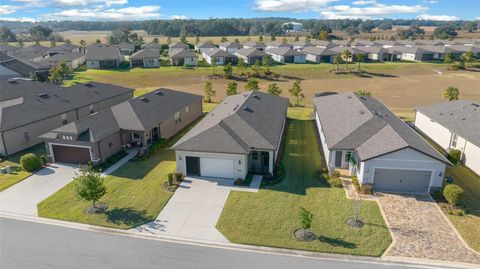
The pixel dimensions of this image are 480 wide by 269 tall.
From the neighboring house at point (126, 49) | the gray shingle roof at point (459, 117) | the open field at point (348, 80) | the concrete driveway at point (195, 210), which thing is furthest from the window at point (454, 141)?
the neighboring house at point (126, 49)

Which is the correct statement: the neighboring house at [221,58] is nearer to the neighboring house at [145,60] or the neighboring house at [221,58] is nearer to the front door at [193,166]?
the neighboring house at [145,60]

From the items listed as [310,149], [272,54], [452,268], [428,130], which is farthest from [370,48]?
[452,268]

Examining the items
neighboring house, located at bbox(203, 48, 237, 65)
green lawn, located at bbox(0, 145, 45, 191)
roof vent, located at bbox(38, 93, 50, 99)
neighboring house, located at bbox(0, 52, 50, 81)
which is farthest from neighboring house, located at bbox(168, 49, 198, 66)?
green lawn, located at bbox(0, 145, 45, 191)

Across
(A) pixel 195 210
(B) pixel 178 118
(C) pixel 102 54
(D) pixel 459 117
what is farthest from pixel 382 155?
(C) pixel 102 54

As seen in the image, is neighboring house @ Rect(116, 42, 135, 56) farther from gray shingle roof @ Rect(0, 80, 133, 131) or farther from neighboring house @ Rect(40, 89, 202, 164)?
neighboring house @ Rect(40, 89, 202, 164)

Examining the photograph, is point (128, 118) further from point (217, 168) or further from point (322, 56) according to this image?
point (322, 56)

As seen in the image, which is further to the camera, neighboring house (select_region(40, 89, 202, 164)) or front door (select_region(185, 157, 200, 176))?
neighboring house (select_region(40, 89, 202, 164))

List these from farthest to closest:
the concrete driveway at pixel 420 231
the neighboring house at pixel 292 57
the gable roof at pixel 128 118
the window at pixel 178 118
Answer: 1. the neighboring house at pixel 292 57
2. the window at pixel 178 118
3. the gable roof at pixel 128 118
4. the concrete driveway at pixel 420 231
